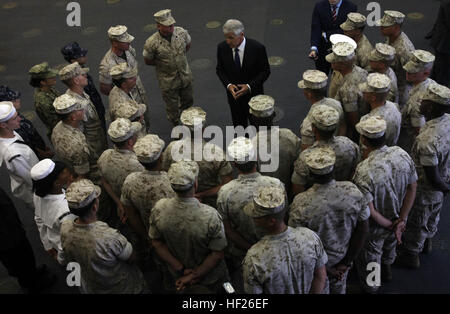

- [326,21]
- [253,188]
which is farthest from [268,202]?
[326,21]

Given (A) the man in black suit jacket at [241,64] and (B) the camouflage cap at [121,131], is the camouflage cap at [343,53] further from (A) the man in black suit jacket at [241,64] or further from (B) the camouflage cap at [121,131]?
(B) the camouflage cap at [121,131]

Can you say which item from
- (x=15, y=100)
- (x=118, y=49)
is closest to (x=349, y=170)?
(x=118, y=49)

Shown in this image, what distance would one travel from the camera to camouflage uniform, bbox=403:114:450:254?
3.57 m

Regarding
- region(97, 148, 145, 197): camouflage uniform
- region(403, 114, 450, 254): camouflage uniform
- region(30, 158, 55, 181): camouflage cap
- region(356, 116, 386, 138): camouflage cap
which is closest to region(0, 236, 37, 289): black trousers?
region(30, 158, 55, 181): camouflage cap

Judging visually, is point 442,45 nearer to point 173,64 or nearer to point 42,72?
point 173,64

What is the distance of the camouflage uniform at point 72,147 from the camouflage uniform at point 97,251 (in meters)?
1.09

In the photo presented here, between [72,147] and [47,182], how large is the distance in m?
0.77

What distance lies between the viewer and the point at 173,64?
571 centimetres

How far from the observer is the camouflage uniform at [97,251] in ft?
10.2

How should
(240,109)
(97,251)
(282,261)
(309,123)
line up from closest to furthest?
1. (282,261)
2. (97,251)
3. (309,123)
4. (240,109)

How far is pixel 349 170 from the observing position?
373 cm

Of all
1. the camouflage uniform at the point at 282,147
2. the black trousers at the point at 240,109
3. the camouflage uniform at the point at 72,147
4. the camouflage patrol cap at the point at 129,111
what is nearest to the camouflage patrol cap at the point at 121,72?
the camouflage patrol cap at the point at 129,111

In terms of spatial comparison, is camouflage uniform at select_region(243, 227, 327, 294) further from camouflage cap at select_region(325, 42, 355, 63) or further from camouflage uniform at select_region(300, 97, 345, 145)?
camouflage cap at select_region(325, 42, 355, 63)

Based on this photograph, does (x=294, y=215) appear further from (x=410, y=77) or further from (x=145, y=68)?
(x=145, y=68)
